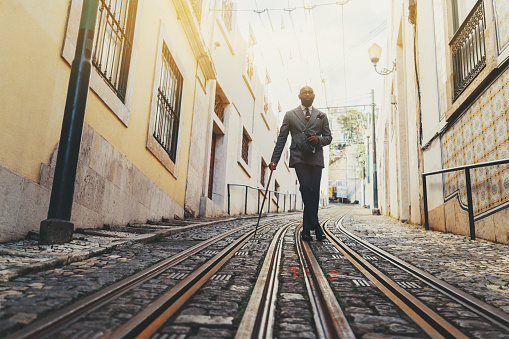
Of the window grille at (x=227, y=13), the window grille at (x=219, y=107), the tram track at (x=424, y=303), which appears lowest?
the tram track at (x=424, y=303)

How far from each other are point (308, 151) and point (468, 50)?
3.05 metres

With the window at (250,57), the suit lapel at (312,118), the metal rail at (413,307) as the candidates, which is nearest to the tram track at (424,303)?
the metal rail at (413,307)

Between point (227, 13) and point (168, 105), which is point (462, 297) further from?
point (227, 13)

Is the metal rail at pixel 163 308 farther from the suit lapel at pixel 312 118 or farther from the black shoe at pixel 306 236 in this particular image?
the suit lapel at pixel 312 118

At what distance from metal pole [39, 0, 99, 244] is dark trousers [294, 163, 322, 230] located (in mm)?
2618

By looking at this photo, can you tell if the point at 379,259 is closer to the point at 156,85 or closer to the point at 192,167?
the point at 156,85

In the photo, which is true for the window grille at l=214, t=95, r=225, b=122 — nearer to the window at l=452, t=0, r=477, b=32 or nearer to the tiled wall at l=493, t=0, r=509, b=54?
the window at l=452, t=0, r=477, b=32

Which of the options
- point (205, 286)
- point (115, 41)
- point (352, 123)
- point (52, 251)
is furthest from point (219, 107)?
point (352, 123)

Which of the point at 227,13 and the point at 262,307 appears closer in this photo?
the point at 262,307

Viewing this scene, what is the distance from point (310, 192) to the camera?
15.1 ft

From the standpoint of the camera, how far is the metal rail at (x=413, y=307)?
1383 mm

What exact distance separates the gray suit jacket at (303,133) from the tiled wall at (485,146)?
6.17ft

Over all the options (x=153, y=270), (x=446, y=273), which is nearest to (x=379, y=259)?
(x=446, y=273)

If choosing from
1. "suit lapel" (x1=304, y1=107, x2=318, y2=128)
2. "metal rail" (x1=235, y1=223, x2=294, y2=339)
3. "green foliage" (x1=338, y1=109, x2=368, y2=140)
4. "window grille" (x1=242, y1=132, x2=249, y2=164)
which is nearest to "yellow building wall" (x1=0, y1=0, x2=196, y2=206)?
"metal rail" (x1=235, y1=223, x2=294, y2=339)
